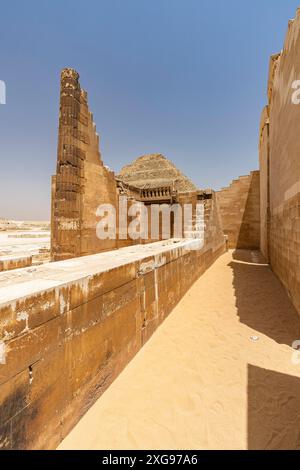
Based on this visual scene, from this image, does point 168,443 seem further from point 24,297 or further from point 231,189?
point 231,189

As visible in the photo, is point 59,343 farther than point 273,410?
No

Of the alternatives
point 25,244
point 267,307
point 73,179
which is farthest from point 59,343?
point 25,244

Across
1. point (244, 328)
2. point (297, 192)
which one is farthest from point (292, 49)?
point (244, 328)

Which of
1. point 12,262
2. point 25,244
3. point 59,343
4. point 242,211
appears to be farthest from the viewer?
point 242,211

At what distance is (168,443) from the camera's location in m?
2.09

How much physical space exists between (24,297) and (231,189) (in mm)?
18301

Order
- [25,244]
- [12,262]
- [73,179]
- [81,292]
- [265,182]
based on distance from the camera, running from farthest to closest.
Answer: [25,244] → [265,182] → [73,179] → [12,262] → [81,292]

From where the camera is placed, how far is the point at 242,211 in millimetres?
17359

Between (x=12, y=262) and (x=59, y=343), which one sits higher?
(x=12, y=262)

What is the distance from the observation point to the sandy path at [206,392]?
2.13 m

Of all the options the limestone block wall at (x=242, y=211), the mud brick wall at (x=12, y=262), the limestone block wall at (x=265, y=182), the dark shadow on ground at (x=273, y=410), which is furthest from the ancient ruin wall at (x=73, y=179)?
the limestone block wall at (x=242, y=211)

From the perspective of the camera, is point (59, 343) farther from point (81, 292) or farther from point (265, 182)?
point (265, 182)

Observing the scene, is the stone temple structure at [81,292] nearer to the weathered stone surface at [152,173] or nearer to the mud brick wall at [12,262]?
the mud brick wall at [12,262]

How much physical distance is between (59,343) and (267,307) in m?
4.99
